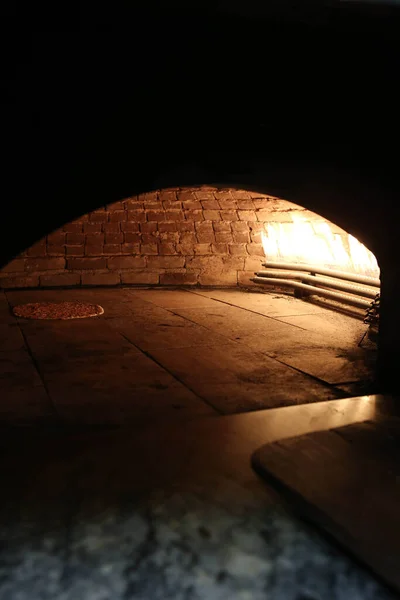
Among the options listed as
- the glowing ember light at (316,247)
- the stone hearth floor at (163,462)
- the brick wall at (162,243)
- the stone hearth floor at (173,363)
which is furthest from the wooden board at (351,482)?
the brick wall at (162,243)

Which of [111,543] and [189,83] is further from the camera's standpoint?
[189,83]

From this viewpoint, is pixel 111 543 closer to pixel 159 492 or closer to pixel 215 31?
pixel 159 492

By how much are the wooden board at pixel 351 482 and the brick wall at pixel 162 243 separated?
5.95 meters

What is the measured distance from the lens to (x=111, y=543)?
1784mm

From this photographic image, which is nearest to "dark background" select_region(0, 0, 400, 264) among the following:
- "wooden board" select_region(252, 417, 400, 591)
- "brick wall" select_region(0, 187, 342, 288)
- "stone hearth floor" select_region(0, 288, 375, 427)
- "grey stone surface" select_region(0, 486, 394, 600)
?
"grey stone surface" select_region(0, 486, 394, 600)

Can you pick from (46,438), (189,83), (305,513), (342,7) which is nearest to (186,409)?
(46,438)

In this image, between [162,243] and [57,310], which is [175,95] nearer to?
[57,310]

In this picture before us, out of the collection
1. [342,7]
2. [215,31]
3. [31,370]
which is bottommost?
[31,370]

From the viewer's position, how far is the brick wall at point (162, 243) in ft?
26.8

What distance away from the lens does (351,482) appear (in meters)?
2.17

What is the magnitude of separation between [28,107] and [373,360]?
11.4 ft

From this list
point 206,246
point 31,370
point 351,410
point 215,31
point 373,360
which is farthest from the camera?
point 206,246

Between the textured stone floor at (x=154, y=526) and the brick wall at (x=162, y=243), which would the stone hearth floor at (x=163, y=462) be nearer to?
the textured stone floor at (x=154, y=526)

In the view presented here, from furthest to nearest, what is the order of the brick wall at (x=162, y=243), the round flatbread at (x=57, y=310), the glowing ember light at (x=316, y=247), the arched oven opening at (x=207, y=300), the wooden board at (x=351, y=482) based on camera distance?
1. the brick wall at (x=162, y=243)
2. the glowing ember light at (x=316, y=247)
3. the round flatbread at (x=57, y=310)
4. the arched oven opening at (x=207, y=300)
5. the wooden board at (x=351, y=482)
